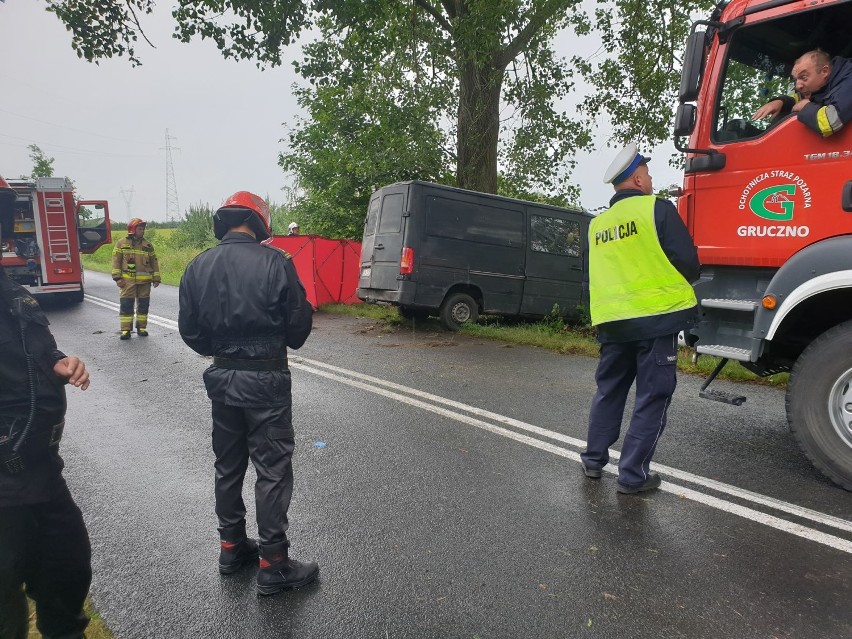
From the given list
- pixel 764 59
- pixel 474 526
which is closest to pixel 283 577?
pixel 474 526

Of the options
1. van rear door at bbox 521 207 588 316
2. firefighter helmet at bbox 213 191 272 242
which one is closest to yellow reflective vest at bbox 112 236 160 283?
van rear door at bbox 521 207 588 316

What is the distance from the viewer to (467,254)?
10.0m

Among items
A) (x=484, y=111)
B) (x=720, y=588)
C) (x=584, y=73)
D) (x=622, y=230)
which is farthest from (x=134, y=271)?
(x=584, y=73)

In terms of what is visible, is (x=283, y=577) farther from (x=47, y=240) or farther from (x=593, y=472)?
(x=47, y=240)

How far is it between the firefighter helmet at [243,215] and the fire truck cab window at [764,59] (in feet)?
10.8

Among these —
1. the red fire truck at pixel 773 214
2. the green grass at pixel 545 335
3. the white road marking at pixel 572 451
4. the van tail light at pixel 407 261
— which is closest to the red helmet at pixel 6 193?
the white road marking at pixel 572 451

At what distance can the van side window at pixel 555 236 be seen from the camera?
10633 mm

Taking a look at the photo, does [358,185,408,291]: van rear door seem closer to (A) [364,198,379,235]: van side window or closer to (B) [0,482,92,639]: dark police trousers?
(A) [364,198,379,235]: van side window

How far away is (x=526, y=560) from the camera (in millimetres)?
2832

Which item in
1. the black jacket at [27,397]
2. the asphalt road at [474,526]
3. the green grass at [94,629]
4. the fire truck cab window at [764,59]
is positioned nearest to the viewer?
the black jacket at [27,397]

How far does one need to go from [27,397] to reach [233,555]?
1.28 m

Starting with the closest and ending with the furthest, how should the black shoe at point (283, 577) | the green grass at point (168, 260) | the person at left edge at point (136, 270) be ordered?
the black shoe at point (283, 577), the person at left edge at point (136, 270), the green grass at point (168, 260)

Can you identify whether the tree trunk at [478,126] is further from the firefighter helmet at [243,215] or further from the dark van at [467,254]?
the firefighter helmet at [243,215]

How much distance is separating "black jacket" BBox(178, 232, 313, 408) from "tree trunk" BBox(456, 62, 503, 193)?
442 inches
